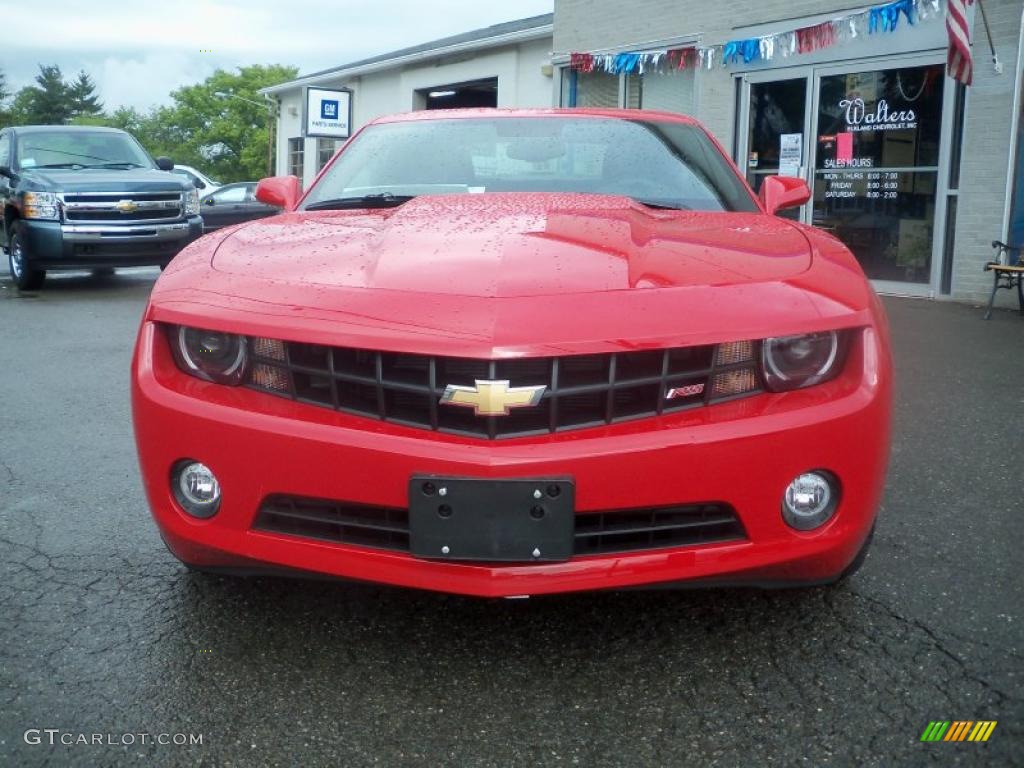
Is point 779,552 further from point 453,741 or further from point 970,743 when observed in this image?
point 453,741

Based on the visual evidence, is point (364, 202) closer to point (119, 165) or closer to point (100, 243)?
point (100, 243)

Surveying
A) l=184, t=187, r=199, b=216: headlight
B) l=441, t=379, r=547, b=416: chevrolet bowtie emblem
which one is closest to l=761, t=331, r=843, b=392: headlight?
l=441, t=379, r=547, b=416: chevrolet bowtie emblem

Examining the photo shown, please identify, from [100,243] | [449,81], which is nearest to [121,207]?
[100,243]

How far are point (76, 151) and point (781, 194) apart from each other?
34.0 ft

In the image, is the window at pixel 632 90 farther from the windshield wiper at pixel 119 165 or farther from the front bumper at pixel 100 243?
the windshield wiper at pixel 119 165

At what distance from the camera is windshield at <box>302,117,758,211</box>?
3.65 meters

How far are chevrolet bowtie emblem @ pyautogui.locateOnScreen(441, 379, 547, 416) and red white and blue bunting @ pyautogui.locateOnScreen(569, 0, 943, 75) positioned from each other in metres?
10.1

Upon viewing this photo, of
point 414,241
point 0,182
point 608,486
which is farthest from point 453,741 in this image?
point 0,182

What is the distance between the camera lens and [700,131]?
4180 millimetres

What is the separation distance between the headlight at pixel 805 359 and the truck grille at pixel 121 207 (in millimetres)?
10023

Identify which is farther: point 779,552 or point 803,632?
point 803,632

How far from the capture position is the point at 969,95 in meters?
10.3

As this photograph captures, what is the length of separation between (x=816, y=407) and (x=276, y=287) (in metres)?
1.25

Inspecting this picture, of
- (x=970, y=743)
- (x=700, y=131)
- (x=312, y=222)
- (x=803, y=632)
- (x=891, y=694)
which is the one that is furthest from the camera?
(x=700, y=131)
